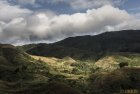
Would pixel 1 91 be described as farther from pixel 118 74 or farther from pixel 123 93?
pixel 118 74

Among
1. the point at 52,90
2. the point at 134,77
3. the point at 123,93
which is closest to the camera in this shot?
the point at 52,90

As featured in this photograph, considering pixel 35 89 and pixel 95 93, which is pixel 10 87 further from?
pixel 95 93

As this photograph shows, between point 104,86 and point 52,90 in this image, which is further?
point 104,86

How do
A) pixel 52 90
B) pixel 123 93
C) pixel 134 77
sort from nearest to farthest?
pixel 52 90 → pixel 123 93 → pixel 134 77

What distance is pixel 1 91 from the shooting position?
14975 centimetres

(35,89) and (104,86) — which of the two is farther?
(104,86)

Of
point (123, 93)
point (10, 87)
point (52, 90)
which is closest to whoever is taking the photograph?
point (52, 90)

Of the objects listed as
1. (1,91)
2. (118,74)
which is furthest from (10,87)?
(118,74)

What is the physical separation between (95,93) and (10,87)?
158 feet

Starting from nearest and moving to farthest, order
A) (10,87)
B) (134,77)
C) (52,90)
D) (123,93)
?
(52,90) < (123,93) < (10,87) < (134,77)

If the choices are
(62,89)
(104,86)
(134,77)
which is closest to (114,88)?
(104,86)

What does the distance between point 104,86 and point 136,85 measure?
18.7 meters

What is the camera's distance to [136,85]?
17862 centimetres

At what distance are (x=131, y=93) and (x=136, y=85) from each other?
31.6 meters
